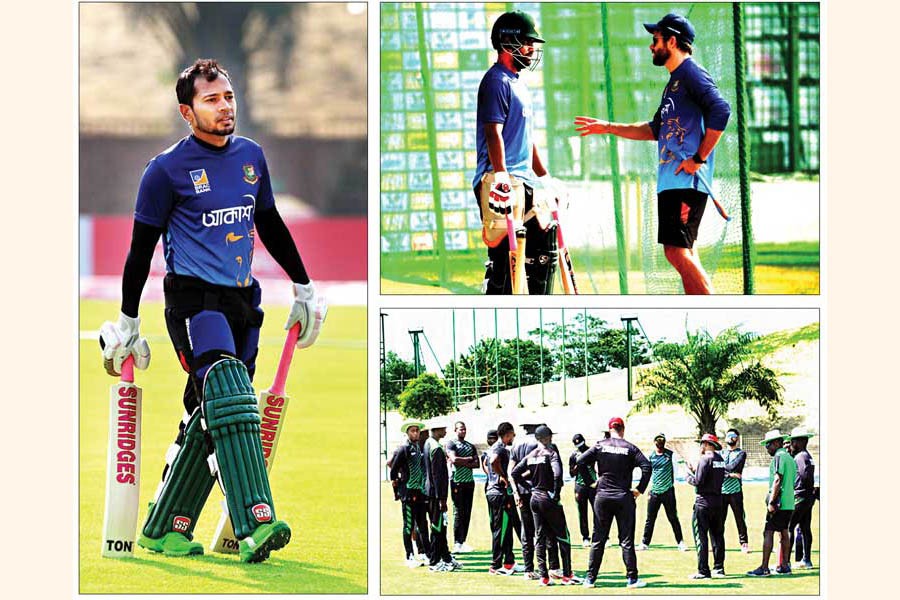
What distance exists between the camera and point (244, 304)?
32.3 ft

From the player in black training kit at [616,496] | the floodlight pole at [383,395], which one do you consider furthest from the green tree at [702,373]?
the floodlight pole at [383,395]

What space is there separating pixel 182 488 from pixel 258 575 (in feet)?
2.34

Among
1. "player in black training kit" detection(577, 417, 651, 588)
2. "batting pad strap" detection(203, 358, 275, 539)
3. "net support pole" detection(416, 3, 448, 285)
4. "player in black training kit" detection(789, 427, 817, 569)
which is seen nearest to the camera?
"batting pad strap" detection(203, 358, 275, 539)

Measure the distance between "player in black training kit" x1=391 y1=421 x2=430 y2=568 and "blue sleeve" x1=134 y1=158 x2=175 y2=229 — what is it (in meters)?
2.06

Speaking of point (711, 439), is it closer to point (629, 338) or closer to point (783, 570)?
point (629, 338)

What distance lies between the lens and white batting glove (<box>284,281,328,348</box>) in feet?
33.4

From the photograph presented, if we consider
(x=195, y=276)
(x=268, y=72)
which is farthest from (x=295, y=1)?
(x=195, y=276)

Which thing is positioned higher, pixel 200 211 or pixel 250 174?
pixel 250 174

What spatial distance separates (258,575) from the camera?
32.1 ft

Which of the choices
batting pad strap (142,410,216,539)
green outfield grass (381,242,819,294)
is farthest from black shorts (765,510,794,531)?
batting pad strap (142,410,216,539)

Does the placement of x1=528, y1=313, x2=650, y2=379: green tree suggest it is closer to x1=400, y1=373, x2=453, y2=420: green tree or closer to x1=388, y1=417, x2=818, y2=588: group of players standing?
x1=388, y1=417, x2=818, y2=588: group of players standing

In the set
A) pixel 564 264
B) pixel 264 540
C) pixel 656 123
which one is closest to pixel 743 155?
pixel 656 123

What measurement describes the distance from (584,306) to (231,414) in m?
Answer: 2.33

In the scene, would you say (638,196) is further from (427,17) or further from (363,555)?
(363,555)
